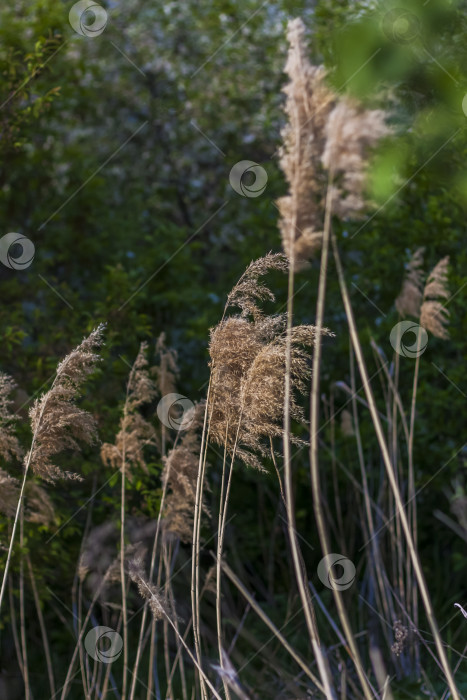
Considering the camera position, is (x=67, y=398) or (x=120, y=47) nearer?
(x=67, y=398)

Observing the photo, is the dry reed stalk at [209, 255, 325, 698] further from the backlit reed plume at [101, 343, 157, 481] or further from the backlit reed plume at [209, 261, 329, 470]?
the backlit reed plume at [101, 343, 157, 481]

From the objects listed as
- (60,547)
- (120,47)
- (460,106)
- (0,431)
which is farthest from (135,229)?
(0,431)

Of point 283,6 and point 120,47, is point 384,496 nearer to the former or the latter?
point 283,6

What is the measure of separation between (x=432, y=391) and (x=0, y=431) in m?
2.43

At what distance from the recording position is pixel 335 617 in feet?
12.2
